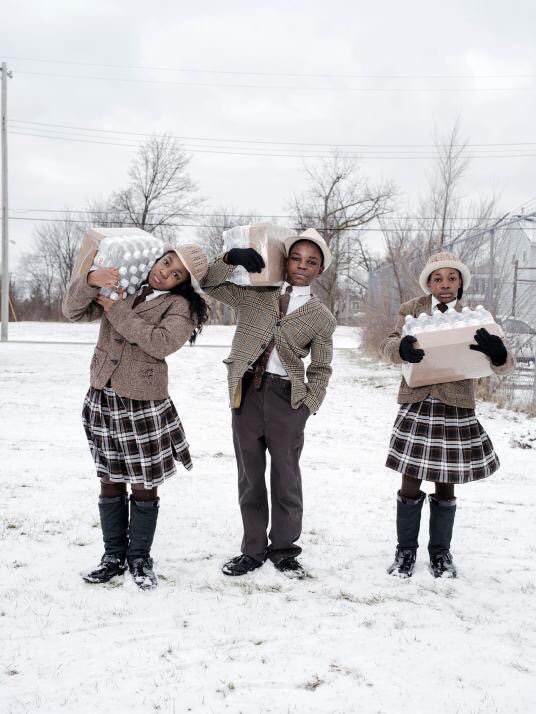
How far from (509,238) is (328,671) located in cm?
882

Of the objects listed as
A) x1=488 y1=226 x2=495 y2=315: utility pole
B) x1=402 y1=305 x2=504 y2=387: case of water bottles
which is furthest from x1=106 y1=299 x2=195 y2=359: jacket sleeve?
x1=488 y1=226 x2=495 y2=315: utility pole

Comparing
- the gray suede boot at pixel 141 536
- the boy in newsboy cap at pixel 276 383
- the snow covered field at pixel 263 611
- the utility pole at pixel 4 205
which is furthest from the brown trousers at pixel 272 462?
the utility pole at pixel 4 205

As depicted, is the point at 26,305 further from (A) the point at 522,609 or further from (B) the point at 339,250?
(A) the point at 522,609

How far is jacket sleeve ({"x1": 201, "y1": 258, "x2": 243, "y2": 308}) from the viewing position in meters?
3.26

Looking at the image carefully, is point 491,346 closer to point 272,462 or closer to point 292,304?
point 292,304

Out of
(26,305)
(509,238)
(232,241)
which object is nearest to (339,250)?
(26,305)

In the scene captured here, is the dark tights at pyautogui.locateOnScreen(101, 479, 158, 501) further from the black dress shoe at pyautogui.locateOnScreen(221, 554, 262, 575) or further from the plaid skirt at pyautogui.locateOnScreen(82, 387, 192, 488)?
the black dress shoe at pyautogui.locateOnScreen(221, 554, 262, 575)

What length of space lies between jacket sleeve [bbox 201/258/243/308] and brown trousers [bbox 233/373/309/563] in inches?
17.6

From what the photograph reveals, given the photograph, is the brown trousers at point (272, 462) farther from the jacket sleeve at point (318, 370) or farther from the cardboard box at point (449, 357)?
the cardboard box at point (449, 357)

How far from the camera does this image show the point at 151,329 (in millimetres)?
2889

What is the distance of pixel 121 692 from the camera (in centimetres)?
215

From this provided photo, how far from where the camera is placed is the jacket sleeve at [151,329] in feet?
9.40

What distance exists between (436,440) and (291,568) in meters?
1.02

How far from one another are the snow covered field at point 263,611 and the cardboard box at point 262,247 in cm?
154
